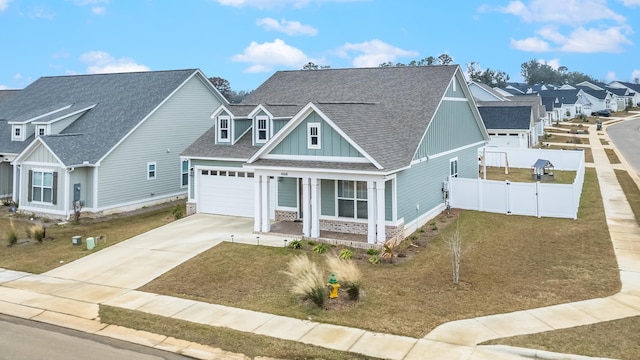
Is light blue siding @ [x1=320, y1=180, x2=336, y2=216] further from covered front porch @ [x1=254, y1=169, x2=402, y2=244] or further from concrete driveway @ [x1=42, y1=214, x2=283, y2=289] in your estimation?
concrete driveway @ [x1=42, y1=214, x2=283, y2=289]

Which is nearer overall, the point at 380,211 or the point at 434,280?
the point at 434,280

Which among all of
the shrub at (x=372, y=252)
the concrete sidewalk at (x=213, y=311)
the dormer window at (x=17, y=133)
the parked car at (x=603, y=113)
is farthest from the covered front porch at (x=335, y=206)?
the parked car at (x=603, y=113)

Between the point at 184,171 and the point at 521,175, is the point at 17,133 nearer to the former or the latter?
the point at 184,171

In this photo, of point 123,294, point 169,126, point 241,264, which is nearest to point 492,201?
point 241,264

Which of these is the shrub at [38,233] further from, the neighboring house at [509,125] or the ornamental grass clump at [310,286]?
the neighboring house at [509,125]

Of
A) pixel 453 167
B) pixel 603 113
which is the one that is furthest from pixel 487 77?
pixel 453 167

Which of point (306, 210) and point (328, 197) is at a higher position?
point (328, 197)

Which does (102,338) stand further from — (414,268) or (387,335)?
(414,268)
